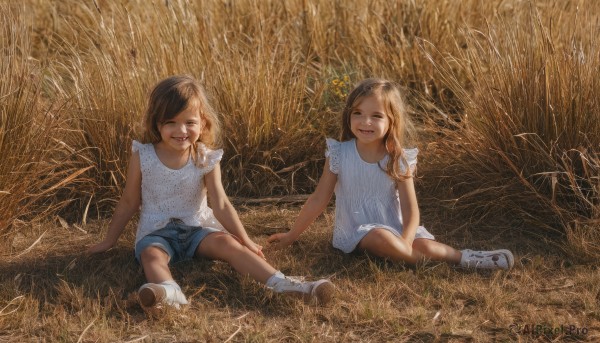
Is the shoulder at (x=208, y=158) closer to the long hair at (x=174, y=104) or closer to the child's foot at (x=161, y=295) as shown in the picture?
the long hair at (x=174, y=104)

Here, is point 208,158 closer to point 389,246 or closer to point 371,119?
point 371,119

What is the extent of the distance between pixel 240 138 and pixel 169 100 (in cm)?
114

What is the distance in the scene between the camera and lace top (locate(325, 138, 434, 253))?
4.52 metres

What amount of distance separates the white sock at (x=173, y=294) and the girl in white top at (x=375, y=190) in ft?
2.61

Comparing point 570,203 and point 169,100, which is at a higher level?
point 169,100

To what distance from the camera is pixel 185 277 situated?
4211mm

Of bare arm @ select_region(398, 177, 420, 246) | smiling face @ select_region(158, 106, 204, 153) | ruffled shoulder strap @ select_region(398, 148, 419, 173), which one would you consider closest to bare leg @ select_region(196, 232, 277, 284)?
smiling face @ select_region(158, 106, 204, 153)

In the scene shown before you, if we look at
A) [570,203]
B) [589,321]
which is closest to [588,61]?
[570,203]

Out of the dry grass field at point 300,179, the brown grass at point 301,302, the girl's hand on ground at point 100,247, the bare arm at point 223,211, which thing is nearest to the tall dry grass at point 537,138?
the dry grass field at point 300,179

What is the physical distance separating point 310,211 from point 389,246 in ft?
1.48

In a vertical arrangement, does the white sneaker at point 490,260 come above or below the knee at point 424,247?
below

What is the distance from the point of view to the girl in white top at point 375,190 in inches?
173

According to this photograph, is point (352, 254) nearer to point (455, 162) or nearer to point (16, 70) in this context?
point (455, 162)

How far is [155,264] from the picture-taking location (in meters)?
4.09
